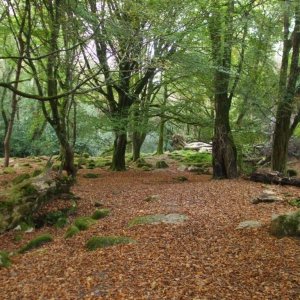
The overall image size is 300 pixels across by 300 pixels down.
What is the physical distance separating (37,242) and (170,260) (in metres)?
2.67

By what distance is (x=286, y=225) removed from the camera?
191 inches

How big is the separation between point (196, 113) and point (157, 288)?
9.22m

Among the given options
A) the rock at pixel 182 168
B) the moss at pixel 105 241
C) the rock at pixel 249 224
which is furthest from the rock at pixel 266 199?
the rock at pixel 182 168

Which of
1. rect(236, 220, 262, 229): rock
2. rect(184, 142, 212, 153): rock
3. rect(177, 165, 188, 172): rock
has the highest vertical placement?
rect(184, 142, 212, 153): rock

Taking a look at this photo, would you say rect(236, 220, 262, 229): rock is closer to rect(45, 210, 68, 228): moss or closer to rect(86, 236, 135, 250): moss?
rect(86, 236, 135, 250): moss

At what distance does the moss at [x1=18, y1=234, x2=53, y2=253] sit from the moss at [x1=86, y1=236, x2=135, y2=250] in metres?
1.01

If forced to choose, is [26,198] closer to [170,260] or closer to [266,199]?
[170,260]

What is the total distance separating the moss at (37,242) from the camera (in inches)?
225

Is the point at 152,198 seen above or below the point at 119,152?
below

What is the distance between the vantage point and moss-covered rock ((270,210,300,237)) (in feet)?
15.8

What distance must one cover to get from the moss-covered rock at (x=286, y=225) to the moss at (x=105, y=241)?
212cm

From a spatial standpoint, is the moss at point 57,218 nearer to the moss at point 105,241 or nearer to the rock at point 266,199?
the moss at point 105,241

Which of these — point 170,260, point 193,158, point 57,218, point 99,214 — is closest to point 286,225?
point 170,260

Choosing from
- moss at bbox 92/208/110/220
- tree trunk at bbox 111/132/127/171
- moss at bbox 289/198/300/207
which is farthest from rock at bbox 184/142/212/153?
moss at bbox 92/208/110/220
